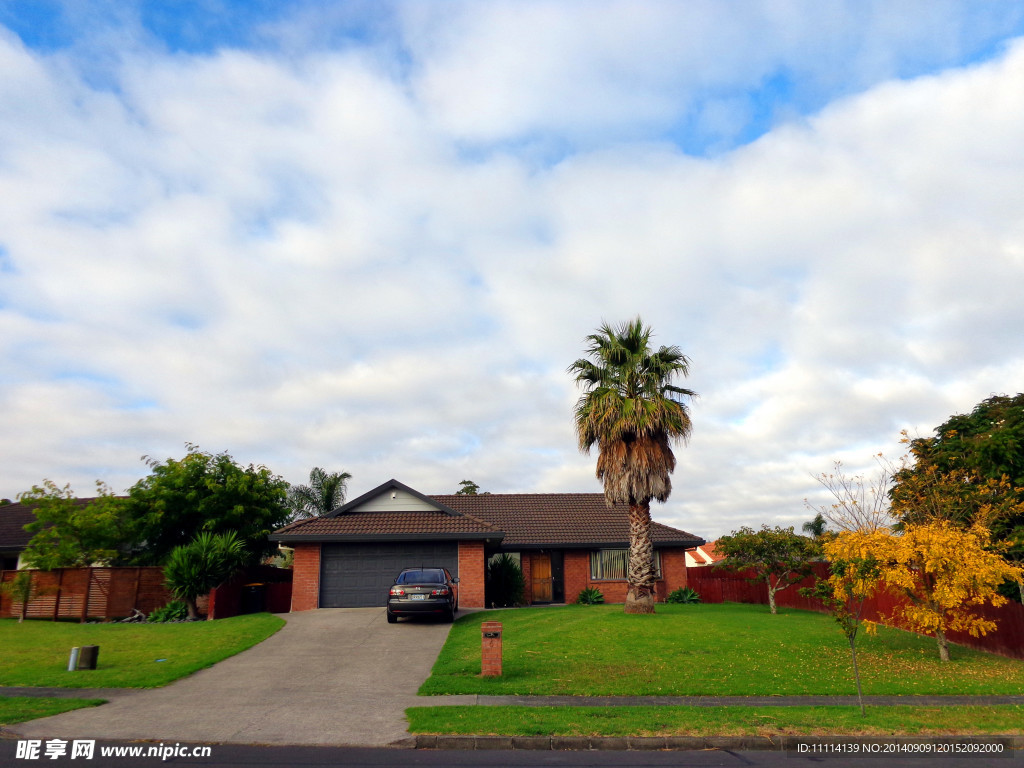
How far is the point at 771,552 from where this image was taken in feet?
76.6

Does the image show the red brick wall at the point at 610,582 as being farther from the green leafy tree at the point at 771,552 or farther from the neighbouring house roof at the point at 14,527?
the neighbouring house roof at the point at 14,527

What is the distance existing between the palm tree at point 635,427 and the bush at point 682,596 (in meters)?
7.01

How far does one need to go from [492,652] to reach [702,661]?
14.7 ft

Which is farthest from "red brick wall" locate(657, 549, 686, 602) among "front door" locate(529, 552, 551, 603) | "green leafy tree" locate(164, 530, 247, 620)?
"green leafy tree" locate(164, 530, 247, 620)

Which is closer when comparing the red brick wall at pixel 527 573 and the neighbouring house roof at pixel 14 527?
the red brick wall at pixel 527 573

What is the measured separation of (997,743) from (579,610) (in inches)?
564

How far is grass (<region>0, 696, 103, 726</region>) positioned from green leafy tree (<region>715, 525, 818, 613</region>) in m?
19.7

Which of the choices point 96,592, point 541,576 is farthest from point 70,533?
point 541,576

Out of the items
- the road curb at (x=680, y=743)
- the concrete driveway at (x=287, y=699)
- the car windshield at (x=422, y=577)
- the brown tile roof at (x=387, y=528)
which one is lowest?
the road curb at (x=680, y=743)

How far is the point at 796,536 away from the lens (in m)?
23.1

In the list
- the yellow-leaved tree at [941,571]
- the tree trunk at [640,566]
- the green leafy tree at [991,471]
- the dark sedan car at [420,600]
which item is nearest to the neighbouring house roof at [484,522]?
the dark sedan car at [420,600]

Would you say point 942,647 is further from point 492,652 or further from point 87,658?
point 87,658

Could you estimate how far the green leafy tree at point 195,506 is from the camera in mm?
25078

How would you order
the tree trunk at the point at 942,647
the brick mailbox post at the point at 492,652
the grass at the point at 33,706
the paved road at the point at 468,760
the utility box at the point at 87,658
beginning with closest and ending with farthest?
the paved road at the point at 468,760
the grass at the point at 33,706
the brick mailbox post at the point at 492,652
the utility box at the point at 87,658
the tree trunk at the point at 942,647
